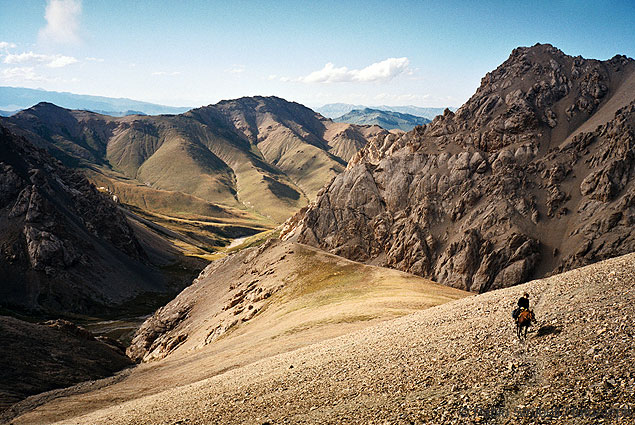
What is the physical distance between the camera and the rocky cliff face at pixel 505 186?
71812mm

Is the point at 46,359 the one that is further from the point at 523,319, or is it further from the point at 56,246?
the point at 56,246

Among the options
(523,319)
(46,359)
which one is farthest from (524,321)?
(46,359)

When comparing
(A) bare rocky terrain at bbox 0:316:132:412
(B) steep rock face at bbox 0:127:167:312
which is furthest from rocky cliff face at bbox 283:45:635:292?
(B) steep rock face at bbox 0:127:167:312

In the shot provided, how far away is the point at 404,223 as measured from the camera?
88188 millimetres

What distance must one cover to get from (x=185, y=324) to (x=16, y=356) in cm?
2888

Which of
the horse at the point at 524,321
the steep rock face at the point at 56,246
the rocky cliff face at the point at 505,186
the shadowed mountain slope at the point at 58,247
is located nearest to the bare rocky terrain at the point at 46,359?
the horse at the point at 524,321

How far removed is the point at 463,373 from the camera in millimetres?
20406

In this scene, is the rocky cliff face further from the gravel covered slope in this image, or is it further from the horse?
the horse

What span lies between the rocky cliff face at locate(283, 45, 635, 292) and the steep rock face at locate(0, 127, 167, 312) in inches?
2998

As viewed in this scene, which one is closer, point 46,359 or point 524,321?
point 524,321

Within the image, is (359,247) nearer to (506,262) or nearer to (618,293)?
(506,262)

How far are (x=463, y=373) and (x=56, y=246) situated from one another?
152 meters

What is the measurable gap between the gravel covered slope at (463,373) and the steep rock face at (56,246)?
119 m

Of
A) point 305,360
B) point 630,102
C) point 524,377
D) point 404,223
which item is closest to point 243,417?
point 305,360
